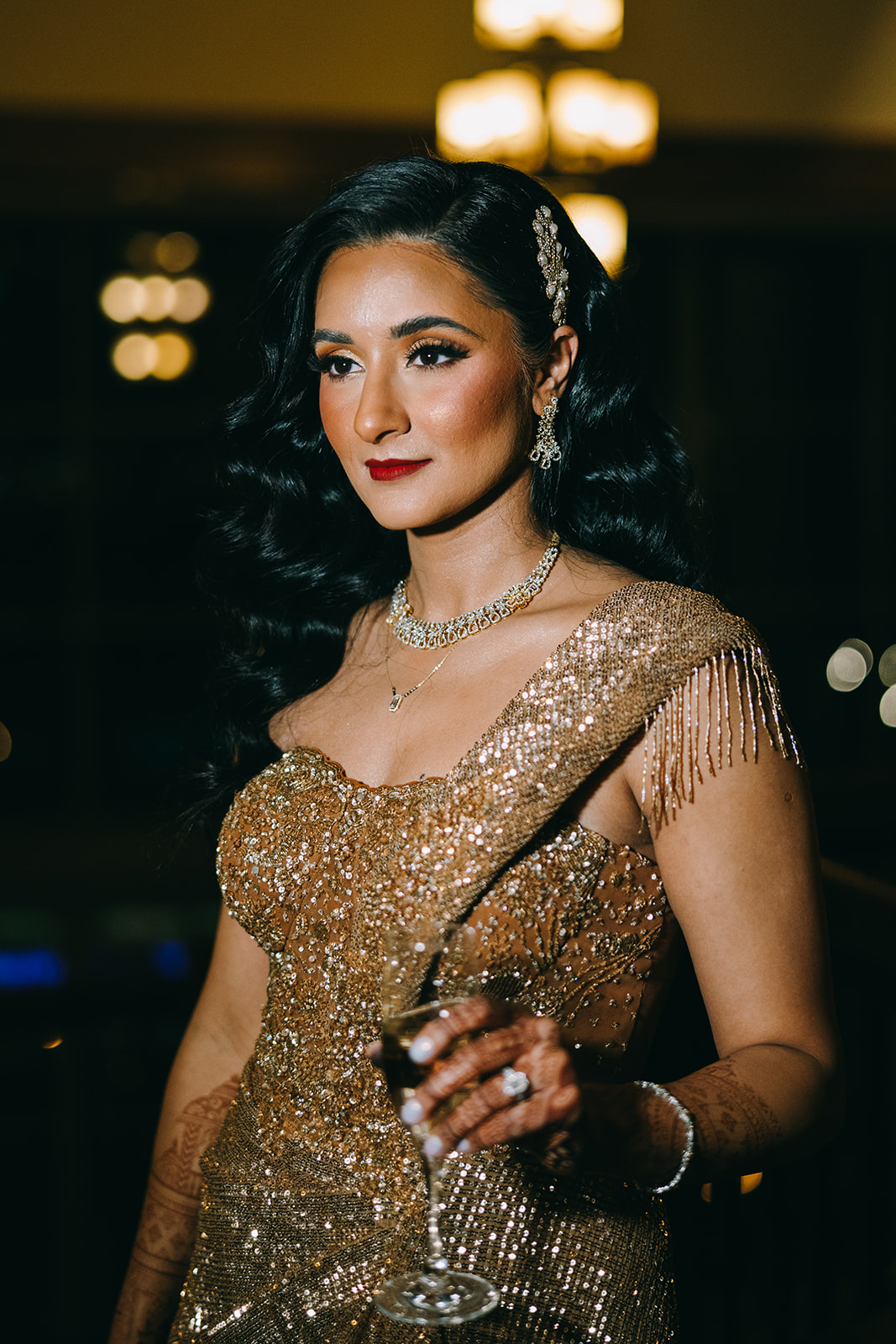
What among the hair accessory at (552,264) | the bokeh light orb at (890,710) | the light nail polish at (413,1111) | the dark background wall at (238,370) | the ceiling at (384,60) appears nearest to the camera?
the light nail polish at (413,1111)

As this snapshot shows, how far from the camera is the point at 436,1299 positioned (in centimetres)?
99

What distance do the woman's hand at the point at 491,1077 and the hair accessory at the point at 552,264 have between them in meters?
0.90

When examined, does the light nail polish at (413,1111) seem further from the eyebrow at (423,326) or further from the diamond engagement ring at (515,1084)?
the eyebrow at (423,326)

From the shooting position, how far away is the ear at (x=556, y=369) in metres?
1.51

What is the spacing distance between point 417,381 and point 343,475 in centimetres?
44

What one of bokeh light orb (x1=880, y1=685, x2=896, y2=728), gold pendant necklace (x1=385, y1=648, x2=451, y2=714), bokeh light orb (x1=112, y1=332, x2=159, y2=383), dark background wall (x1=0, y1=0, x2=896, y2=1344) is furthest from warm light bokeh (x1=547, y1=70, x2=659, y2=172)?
gold pendant necklace (x1=385, y1=648, x2=451, y2=714)

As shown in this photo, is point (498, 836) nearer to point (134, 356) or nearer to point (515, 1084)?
point (515, 1084)

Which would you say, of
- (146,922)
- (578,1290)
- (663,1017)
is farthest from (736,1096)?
(146,922)

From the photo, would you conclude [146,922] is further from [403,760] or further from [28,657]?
[403,760]

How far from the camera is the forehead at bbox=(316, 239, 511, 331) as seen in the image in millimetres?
1391

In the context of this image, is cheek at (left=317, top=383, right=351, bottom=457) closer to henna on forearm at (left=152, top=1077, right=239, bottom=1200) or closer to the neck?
the neck

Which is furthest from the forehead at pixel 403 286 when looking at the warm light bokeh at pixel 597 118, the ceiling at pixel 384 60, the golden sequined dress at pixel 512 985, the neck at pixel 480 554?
the ceiling at pixel 384 60

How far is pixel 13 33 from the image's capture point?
14.3ft

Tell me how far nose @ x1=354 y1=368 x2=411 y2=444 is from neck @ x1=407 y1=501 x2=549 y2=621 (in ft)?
0.59
